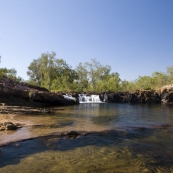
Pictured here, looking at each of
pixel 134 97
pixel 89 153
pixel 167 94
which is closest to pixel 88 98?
pixel 134 97

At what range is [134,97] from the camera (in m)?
45.5

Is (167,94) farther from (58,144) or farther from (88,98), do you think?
(58,144)

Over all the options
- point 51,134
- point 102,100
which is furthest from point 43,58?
point 51,134

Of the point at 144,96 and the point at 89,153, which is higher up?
the point at 144,96

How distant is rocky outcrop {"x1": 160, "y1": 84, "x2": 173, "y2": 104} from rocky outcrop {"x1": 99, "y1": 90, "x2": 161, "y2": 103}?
1117 millimetres

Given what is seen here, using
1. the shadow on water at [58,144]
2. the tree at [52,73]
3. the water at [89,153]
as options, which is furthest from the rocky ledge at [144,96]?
the water at [89,153]

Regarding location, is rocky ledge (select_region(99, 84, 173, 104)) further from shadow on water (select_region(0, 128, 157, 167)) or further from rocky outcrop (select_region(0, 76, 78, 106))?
shadow on water (select_region(0, 128, 157, 167))

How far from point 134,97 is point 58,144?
39.7 m

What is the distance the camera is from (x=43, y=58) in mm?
59188

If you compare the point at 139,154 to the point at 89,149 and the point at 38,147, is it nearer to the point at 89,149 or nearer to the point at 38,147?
the point at 89,149

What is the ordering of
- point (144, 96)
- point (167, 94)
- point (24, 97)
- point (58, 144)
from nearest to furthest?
point (58, 144)
point (24, 97)
point (167, 94)
point (144, 96)

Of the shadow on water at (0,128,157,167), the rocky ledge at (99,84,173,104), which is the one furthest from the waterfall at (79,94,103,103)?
the shadow on water at (0,128,157,167)

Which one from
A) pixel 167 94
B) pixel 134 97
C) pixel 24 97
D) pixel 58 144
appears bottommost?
pixel 58 144

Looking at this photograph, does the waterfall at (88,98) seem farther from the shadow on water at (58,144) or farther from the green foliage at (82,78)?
the shadow on water at (58,144)
